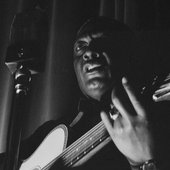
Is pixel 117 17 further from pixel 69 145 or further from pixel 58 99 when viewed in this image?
pixel 69 145

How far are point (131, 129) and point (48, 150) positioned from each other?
36cm

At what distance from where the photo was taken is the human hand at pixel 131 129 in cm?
62

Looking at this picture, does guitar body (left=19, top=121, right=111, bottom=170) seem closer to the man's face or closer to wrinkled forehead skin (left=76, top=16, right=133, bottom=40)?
the man's face

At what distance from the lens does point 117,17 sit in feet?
3.91

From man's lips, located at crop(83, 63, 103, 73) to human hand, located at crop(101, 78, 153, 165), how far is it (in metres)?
0.19

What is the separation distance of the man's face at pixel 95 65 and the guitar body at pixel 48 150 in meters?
0.13

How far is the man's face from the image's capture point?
0.86 meters

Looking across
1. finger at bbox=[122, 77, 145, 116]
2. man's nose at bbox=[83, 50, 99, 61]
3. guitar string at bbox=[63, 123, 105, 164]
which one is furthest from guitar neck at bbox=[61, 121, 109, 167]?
man's nose at bbox=[83, 50, 99, 61]

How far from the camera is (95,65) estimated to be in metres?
0.88

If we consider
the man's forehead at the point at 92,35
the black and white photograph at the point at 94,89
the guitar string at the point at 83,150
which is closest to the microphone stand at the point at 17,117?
the black and white photograph at the point at 94,89

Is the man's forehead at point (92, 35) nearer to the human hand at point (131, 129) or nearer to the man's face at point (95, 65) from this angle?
the man's face at point (95, 65)

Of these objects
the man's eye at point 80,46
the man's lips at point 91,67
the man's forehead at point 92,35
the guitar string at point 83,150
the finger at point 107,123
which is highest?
the man's forehead at point 92,35

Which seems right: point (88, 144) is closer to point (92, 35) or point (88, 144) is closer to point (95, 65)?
point (95, 65)

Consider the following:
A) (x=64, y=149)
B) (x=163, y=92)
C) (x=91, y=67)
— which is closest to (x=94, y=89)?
(x=91, y=67)
